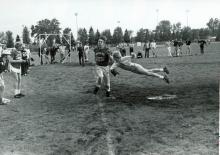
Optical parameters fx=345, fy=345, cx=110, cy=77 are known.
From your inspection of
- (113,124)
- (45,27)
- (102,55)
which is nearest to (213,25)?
(45,27)

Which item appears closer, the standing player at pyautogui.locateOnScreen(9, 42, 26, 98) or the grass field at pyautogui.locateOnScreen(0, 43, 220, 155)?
the grass field at pyautogui.locateOnScreen(0, 43, 220, 155)

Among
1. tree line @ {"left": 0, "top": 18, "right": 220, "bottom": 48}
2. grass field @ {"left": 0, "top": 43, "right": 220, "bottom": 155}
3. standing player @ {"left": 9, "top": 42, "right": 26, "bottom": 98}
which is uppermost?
tree line @ {"left": 0, "top": 18, "right": 220, "bottom": 48}

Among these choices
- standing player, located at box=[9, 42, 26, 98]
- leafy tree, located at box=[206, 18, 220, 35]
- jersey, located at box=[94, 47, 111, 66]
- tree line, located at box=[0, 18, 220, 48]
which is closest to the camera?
jersey, located at box=[94, 47, 111, 66]

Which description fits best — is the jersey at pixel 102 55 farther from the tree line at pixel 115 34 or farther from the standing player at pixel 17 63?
the tree line at pixel 115 34

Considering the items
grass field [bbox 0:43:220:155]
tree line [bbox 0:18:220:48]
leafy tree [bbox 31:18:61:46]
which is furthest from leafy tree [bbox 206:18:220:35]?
grass field [bbox 0:43:220:155]

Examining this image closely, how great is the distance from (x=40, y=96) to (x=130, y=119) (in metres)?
5.51

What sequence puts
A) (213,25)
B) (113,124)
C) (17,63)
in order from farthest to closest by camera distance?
(213,25) → (17,63) → (113,124)

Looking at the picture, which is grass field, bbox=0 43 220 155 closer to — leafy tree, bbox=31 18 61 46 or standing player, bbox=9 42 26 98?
standing player, bbox=9 42 26 98

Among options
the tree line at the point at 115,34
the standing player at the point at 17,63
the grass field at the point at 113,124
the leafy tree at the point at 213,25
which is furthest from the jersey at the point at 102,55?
the leafy tree at the point at 213,25

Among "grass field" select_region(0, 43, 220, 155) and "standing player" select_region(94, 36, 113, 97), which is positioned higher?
"standing player" select_region(94, 36, 113, 97)

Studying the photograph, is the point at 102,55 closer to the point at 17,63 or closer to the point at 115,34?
the point at 17,63

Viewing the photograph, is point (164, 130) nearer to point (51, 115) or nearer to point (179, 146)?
point (179, 146)

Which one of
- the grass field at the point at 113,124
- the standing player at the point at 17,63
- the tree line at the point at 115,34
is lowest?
the grass field at the point at 113,124

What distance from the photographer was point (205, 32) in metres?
117
